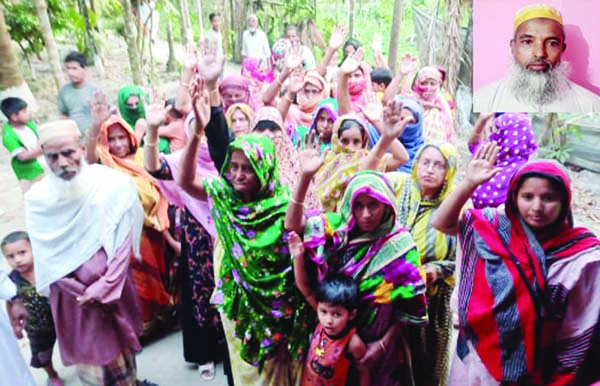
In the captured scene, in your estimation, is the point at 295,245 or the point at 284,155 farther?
the point at 284,155

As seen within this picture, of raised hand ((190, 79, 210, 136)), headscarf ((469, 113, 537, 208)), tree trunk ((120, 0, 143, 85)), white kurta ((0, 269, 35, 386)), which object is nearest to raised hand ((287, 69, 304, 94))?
raised hand ((190, 79, 210, 136))

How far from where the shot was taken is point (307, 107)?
4.43m

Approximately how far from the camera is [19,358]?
2.14 metres

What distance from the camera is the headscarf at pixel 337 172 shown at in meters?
2.71

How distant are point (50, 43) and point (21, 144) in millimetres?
2002

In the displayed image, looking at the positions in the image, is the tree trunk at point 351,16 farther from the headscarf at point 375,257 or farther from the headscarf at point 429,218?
the headscarf at point 375,257

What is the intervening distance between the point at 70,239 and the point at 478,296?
2026 millimetres

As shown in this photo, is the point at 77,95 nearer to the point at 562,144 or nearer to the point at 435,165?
the point at 435,165

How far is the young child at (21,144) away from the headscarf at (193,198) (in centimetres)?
223

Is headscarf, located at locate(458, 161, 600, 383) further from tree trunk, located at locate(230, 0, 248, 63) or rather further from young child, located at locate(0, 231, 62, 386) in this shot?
tree trunk, located at locate(230, 0, 248, 63)

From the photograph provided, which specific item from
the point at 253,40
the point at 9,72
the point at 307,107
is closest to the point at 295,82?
the point at 307,107

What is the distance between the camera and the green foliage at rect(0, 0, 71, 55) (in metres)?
5.28

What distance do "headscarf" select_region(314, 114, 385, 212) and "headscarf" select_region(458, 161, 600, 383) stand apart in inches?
41.5

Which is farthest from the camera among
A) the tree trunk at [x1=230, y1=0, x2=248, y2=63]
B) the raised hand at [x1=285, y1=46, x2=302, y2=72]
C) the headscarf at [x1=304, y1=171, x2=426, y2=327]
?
the tree trunk at [x1=230, y1=0, x2=248, y2=63]
